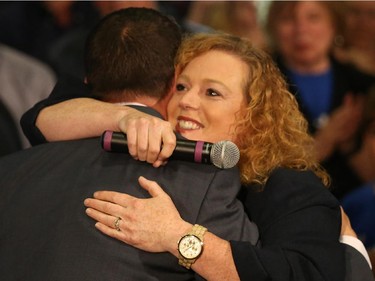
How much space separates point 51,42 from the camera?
4738 millimetres

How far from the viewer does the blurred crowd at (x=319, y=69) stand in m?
3.95

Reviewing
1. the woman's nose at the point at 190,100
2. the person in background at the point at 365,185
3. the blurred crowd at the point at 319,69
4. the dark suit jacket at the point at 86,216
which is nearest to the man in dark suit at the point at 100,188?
the dark suit jacket at the point at 86,216

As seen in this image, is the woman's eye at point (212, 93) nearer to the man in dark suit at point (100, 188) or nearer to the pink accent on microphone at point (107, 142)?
the man in dark suit at point (100, 188)

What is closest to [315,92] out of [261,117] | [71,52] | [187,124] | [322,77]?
[322,77]

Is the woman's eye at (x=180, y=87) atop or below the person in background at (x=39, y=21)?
atop

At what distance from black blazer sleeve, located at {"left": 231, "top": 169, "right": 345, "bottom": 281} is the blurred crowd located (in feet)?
5.28

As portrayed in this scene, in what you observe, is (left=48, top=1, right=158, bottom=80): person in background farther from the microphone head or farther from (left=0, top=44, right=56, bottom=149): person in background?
the microphone head

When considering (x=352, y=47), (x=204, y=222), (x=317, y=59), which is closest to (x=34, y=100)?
(x=317, y=59)

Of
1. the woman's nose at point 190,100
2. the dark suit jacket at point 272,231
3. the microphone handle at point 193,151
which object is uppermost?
the microphone handle at point 193,151

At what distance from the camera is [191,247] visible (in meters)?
1.88

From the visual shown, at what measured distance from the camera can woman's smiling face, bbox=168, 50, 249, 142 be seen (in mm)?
2281

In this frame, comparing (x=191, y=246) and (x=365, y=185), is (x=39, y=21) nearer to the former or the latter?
(x=365, y=185)

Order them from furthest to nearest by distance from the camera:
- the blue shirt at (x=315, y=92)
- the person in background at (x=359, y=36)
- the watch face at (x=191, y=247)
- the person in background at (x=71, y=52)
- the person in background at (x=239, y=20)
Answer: the person in background at (x=239, y=20)
the person in background at (x=359, y=36)
the person in background at (x=71, y=52)
the blue shirt at (x=315, y=92)
the watch face at (x=191, y=247)

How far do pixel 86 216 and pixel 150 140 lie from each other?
0.84ft
